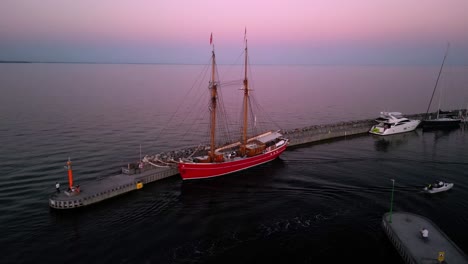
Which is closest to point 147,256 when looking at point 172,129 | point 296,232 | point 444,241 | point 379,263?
point 296,232

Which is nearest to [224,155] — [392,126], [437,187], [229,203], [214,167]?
[214,167]

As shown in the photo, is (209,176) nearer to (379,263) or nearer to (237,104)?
(379,263)

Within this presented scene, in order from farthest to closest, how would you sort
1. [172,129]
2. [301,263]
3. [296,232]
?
[172,129]
[296,232]
[301,263]

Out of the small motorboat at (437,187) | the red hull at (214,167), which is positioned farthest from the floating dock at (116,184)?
the small motorboat at (437,187)

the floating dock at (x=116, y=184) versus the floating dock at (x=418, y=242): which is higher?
the floating dock at (x=116, y=184)

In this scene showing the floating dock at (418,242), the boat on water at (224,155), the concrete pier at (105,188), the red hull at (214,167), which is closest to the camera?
the floating dock at (418,242)

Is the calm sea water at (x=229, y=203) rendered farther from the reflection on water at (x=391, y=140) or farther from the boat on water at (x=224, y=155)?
the boat on water at (x=224, y=155)
